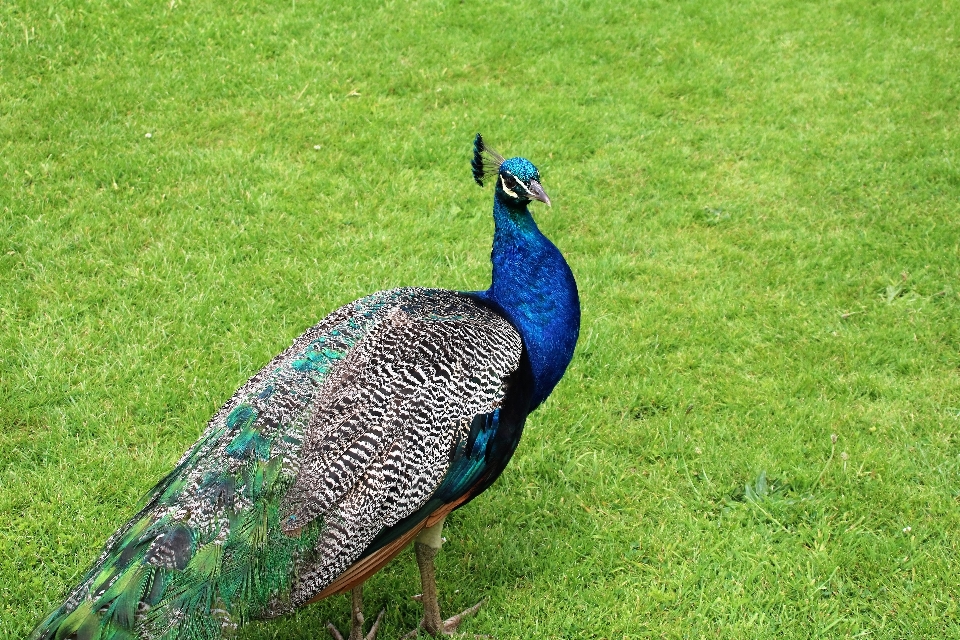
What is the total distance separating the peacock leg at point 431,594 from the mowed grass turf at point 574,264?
0.29ft

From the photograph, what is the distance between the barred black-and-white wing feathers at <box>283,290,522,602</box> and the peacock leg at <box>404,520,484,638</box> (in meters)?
0.33

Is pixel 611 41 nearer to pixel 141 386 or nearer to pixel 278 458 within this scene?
pixel 141 386

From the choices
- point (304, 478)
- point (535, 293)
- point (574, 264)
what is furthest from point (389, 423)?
point (574, 264)

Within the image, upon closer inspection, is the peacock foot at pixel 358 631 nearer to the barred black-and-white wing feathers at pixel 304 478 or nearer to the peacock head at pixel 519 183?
the barred black-and-white wing feathers at pixel 304 478

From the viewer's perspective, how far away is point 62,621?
2.37m

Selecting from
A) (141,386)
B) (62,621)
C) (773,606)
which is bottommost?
(773,606)

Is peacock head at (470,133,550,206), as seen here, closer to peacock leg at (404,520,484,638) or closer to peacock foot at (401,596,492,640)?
peacock leg at (404,520,484,638)

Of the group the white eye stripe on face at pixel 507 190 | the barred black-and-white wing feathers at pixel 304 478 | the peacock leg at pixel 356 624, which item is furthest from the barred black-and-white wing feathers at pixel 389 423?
the peacock leg at pixel 356 624

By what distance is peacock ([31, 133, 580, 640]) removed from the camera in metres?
2.40

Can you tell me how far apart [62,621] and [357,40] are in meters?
4.89

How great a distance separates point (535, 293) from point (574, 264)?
1.79m

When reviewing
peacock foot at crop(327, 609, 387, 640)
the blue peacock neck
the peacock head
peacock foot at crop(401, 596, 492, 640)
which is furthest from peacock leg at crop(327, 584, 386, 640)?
the peacock head

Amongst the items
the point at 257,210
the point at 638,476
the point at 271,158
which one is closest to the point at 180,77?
the point at 271,158

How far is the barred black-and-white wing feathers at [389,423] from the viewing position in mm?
2561
